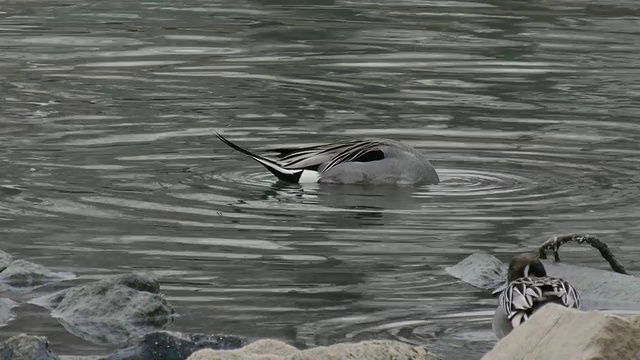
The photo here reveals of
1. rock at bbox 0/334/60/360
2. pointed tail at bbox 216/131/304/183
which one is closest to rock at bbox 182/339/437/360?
rock at bbox 0/334/60/360

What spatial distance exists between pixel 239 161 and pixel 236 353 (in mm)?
8157

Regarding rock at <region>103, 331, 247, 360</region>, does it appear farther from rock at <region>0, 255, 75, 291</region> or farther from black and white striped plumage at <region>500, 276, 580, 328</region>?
rock at <region>0, 255, 75, 291</region>

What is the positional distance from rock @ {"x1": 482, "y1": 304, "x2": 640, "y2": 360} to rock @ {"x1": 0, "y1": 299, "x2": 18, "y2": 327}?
3028 mm

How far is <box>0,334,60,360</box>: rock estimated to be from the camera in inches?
306

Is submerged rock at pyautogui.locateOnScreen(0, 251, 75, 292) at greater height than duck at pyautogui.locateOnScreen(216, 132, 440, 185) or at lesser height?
greater

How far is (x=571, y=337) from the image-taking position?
22.0 ft

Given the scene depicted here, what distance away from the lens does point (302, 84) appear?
19.5 meters

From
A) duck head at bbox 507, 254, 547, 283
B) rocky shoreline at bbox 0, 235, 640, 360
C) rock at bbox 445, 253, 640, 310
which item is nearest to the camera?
rocky shoreline at bbox 0, 235, 640, 360

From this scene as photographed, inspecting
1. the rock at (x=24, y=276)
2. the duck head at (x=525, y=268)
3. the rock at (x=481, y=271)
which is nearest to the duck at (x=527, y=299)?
the duck head at (x=525, y=268)

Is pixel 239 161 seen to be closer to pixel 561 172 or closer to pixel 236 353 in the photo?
pixel 561 172

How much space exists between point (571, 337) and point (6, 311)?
3595mm

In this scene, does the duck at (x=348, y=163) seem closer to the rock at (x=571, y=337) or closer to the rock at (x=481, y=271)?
the rock at (x=481, y=271)

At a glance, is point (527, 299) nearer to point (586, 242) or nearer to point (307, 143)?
point (586, 242)

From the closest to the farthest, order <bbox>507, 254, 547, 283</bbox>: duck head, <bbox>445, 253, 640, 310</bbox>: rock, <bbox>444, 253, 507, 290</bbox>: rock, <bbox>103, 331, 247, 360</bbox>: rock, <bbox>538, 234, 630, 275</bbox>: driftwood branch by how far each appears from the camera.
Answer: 1. <bbox>103, 331, 247, 360</bbox>: rock
2. <bbox>507, 254, 547, 283</bbox>: duck head
3. <bbox>445, 253, 640, 310</bbox>: rock
4. <bbox>538, 234, 630, 275</bbox>: driftwood branch
5. <bbox>444, 253, 507, 290</bbox>: rock
